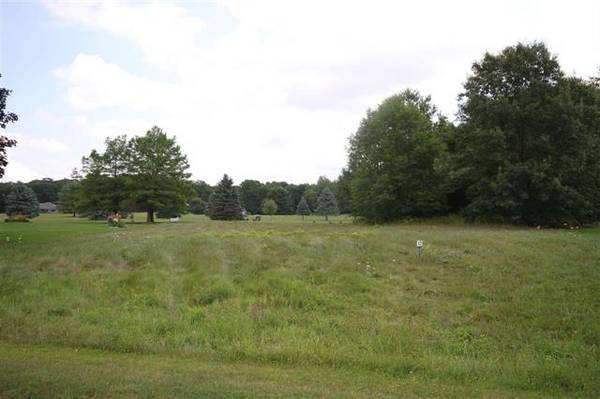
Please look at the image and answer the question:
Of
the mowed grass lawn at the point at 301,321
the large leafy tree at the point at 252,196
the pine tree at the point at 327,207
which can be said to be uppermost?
the large leafy tree at the point at 252,196

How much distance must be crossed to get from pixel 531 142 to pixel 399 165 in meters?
11.2

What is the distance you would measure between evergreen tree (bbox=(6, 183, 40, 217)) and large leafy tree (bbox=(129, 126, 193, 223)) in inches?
1536

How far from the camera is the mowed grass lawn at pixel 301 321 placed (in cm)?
602

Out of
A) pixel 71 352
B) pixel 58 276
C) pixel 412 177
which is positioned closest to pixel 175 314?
pixel 71 352

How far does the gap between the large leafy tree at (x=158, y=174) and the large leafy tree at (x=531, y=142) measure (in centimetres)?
3194

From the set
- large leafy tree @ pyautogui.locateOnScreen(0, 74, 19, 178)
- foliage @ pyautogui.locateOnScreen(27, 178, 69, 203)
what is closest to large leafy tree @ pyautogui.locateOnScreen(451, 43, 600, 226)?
large leafy tree @ pyautogui.locateOnScreen(0, 74, 19, 178)

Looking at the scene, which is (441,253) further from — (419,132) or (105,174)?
(105,174)

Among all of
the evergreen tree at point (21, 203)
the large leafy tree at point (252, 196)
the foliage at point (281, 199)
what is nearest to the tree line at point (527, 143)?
the evergreen tree at point (21, 203)

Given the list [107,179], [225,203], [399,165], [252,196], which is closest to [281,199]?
[252,196]

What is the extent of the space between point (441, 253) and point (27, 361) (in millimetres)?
12014

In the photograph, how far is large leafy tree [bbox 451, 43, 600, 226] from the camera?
1061 inches

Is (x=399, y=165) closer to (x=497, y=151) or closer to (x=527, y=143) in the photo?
(x=497, y=151)

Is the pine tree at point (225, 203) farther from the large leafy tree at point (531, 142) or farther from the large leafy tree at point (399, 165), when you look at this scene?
the large leafy tree at point (531, 142)

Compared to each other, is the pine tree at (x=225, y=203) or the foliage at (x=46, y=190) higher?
the foliage at (x=46, y=190)
